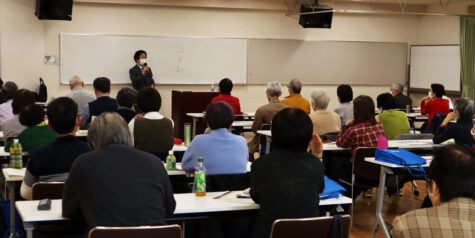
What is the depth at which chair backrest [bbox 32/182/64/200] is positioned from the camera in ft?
11.4

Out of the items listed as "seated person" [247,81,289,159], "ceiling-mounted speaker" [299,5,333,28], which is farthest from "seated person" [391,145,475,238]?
"ceiling-mounted speaker" [299,5,333,28]

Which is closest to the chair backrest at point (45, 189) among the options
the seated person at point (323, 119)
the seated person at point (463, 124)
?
the seated person at point (323, 119)

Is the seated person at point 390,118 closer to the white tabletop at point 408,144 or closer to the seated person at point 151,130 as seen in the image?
the white tabletop at point 408,144

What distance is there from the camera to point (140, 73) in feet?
36.0

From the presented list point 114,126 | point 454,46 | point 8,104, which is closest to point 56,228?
point 114,126

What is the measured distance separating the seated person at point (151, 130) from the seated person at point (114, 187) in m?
2.13

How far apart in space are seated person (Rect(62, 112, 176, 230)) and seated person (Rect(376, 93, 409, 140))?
4.62 meters

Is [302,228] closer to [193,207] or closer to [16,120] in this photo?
[193,207]

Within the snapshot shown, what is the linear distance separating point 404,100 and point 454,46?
2.76 metres

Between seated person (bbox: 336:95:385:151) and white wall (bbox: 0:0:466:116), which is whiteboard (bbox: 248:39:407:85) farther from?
seated person (bbox: 336:95:385:151)

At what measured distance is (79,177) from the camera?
2.67m

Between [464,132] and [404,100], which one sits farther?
[404,100]

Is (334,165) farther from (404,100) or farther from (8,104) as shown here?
(404,100)

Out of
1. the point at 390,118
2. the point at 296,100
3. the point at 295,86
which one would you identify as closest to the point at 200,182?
the point at 390,118
